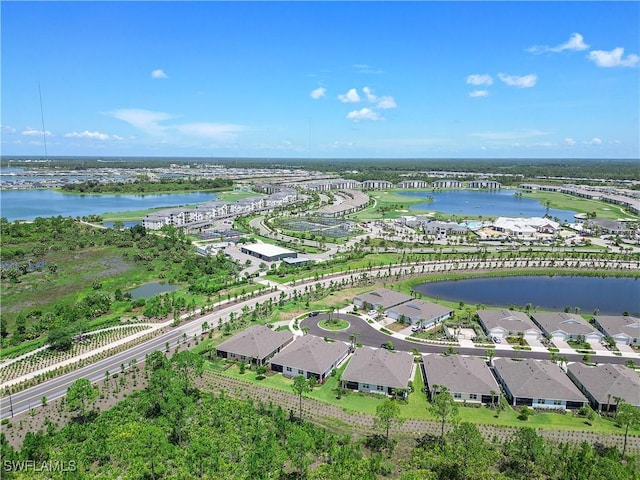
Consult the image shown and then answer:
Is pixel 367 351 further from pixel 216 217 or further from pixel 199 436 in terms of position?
pixel 216 217

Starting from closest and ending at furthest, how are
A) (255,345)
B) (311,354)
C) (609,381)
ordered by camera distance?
(609,381) < (311,354) < (255,345)

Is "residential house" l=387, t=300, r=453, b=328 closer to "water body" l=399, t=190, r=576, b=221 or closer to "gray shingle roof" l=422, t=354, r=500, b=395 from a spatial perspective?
"gray shingle roof" l=422, t=354, r=500, b=395

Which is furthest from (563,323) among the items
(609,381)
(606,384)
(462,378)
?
(462,378)

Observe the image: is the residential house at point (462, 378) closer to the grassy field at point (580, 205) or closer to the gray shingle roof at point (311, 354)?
the gray shingle roof at point (311, 354)

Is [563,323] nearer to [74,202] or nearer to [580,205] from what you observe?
[580,205]

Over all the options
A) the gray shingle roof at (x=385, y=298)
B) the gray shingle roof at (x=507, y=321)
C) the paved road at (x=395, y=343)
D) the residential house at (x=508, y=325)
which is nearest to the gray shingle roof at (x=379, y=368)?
the paved road at (x=395, y=343)

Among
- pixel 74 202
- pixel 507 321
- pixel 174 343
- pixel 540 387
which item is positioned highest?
pixel 74 202

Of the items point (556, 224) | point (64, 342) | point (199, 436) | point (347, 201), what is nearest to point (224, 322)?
point (64, 342)
